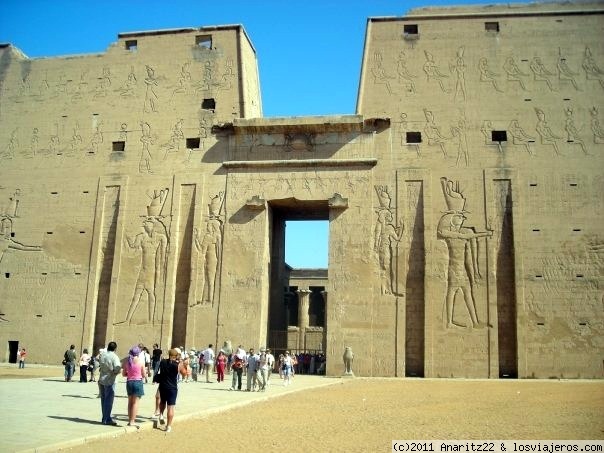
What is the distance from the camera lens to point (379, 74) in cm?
2230

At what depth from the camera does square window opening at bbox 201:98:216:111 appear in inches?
907

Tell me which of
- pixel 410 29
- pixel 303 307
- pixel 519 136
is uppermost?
pixel 410 29

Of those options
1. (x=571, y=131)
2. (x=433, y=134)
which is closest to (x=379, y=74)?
(x=433, y=134)

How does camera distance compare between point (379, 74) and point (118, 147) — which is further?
point (118, 147)

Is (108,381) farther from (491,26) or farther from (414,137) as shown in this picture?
(491,26)

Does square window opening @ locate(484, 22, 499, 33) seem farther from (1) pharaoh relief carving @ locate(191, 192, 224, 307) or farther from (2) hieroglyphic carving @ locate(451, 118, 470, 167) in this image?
(1) pharaoh relief carving @ locate(191, 192, 224, 307)

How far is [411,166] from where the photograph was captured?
21.1m

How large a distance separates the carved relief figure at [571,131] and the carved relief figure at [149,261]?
14847mm

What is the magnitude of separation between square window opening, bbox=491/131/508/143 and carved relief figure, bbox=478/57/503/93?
1598mm

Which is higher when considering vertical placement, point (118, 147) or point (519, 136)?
point (519, 136)

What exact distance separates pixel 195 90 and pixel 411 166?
29.3 ft

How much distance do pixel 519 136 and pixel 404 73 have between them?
4.76 metres

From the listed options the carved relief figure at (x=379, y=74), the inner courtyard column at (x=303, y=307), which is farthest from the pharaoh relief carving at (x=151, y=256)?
the inner courtyard column at (x=303, y=307)

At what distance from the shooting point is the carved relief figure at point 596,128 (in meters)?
20.7
